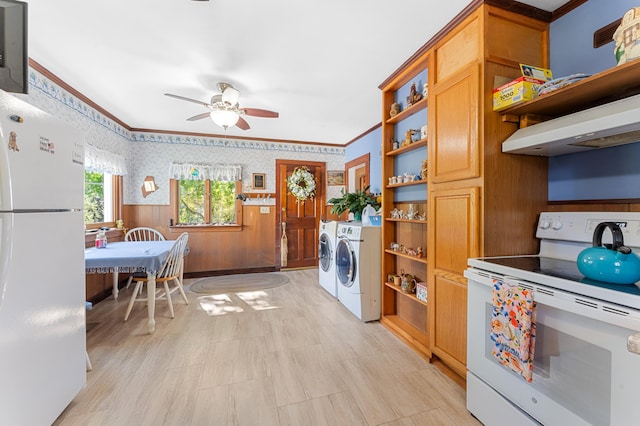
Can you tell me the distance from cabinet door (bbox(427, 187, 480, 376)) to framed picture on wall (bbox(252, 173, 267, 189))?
347 centimetres

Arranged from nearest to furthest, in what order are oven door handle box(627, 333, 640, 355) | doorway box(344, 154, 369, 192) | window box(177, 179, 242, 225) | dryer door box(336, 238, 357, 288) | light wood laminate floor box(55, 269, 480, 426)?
oven door handle box(627, 333, 640, 355) → light wood laminate floor box(55, 269, 480, 426) → dryer door box(336, 238, 357, 288) → doorway box(344, 154, 369, 192) → window box(177, 179, 242, 225)

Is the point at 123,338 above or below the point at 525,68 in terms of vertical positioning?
below

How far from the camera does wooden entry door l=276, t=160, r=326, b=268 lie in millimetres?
4980

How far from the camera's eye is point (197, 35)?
76.8 inches

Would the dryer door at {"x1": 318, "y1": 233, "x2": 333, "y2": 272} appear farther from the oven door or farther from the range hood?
the range hood

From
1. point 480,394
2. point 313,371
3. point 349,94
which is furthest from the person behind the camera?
point 349,94

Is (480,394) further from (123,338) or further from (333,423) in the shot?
(123,338)

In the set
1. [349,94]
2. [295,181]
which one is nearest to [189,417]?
[349,94]

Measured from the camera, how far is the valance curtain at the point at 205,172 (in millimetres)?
4414

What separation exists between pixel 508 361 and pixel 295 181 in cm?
426

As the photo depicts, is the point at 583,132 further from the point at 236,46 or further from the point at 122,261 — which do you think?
the point at 122,261

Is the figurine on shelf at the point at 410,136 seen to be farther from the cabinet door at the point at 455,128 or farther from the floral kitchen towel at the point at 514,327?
the floral kitchen towel at the point at 514,327

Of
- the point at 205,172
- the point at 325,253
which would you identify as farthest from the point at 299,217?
the point at 205,172

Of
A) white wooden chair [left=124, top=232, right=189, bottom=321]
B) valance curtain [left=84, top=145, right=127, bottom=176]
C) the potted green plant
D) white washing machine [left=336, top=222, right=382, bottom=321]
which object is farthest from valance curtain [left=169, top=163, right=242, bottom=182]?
white washing machine [left=336, top=222, right=382, bottom=321]
